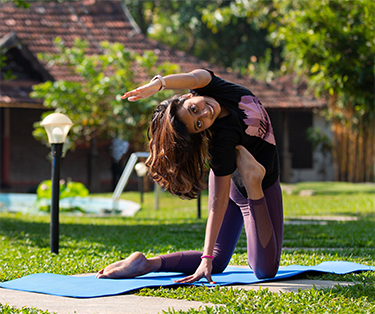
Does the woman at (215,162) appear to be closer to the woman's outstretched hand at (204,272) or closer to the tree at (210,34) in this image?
the woman's outstretched hand at (204,272)

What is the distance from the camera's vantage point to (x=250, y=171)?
10.9 ft

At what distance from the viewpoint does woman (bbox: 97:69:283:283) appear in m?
3.15

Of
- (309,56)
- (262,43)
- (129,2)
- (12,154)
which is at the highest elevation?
(129,2)

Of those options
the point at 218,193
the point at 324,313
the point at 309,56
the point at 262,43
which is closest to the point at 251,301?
the point at 324,313

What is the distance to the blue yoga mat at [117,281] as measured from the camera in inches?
128

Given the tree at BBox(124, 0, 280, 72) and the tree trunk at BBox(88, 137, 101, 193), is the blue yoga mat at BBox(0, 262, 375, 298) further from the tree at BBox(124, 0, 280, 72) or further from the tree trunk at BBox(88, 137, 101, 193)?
the tree at BBox(124, 0, 280, 72)

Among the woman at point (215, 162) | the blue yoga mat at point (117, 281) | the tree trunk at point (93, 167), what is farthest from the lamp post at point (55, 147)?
the tree trunk at point (93, 167)

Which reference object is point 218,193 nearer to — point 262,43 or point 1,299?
point 1,299

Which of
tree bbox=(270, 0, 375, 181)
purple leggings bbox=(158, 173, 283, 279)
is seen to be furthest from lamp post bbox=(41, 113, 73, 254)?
tree bbox=(270, 0, 375, 181)

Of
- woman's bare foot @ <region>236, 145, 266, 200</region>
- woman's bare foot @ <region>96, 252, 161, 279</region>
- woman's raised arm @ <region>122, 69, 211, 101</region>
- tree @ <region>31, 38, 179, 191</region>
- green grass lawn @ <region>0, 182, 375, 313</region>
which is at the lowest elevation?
green grass lawn @ <region>0, 182, 375, 313</region>

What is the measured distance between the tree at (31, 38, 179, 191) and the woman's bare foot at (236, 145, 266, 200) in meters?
10.6

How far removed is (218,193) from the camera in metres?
3.29

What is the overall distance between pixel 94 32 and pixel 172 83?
15758 mm

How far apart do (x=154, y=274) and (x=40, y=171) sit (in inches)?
507
